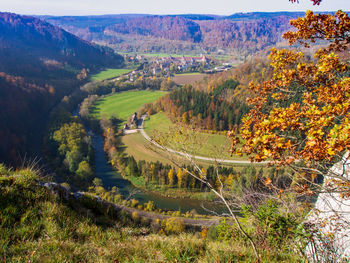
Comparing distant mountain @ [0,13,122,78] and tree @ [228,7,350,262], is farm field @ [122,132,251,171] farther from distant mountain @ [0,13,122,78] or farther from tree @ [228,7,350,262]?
distant mountain @ [0,13,122,78]

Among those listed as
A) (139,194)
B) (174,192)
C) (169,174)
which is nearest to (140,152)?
(139,194)

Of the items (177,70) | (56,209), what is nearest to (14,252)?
(56,209)

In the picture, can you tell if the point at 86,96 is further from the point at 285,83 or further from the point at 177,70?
the point at 285,83

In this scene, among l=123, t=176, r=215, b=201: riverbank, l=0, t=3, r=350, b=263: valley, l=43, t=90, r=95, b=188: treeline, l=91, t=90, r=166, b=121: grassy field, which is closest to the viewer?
l=0, t=3, r=350, b=263: valley

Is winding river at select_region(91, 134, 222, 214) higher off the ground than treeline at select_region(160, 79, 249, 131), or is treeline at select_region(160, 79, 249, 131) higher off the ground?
treeline at select_region(160, 79, 249, 131)

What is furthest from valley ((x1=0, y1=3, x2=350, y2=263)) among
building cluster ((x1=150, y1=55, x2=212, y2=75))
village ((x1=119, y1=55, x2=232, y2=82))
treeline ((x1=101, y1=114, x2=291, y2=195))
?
building cluster ((x1=150, y1=55, x2=212, y2=75))

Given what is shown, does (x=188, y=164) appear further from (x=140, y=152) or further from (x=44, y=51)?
(x=44, y=51)

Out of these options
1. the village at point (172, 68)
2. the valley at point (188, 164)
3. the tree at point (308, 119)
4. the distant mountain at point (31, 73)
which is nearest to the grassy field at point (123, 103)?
the valley at point (188, 164)
